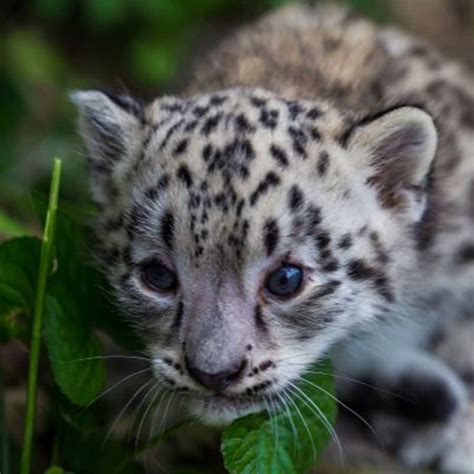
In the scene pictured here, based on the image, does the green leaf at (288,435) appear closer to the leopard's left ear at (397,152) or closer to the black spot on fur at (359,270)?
the black spot on fur at (359,270)

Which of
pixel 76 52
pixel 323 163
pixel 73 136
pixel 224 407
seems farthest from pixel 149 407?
pixel 76 52

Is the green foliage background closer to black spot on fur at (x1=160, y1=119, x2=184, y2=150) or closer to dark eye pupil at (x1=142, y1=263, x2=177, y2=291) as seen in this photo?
dark eye pupil at (x1=142, y1=263, x2=177, y2=291)

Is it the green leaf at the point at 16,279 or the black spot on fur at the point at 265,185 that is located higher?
the black spot on fur at the point at 265,185

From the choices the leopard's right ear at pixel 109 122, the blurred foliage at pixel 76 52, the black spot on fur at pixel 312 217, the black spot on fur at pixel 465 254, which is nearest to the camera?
the black spot on fur at pixel 312 217

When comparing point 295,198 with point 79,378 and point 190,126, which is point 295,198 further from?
point 79,378

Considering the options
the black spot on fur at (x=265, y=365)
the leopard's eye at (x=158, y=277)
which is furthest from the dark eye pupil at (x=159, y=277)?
the black spot on fur at (x=265, y=365)

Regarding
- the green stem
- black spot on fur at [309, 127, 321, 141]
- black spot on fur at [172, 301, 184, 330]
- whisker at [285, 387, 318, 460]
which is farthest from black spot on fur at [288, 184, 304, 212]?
the green stem
